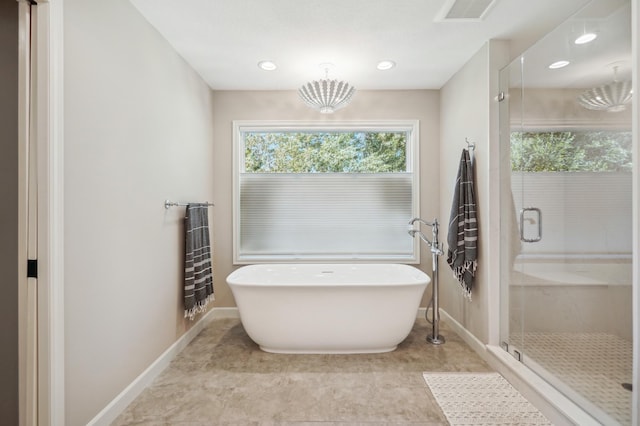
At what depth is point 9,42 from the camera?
1.48 m

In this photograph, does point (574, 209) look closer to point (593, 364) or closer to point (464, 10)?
point (593, 364)

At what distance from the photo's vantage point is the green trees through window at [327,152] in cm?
370

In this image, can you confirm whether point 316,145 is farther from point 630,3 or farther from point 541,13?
point 630,3

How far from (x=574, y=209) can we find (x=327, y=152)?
238cm

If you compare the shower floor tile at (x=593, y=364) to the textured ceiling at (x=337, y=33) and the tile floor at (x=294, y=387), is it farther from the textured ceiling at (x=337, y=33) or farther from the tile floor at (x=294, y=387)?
the textured ceiling at (x=337, y=33)

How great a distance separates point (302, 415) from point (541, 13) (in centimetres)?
290

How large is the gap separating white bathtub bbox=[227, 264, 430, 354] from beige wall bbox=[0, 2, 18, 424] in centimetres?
129

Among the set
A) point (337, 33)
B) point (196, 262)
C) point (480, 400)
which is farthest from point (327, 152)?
point (480, 400)

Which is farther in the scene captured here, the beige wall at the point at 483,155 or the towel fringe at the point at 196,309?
the towel fringe at the point at 196,309

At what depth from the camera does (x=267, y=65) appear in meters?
2.93

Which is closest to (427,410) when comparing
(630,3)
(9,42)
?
(630,3)

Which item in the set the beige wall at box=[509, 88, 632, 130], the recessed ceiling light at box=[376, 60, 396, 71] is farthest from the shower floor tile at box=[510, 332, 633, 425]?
the recessed ceiling light at box=[376, 60, 396, 71]

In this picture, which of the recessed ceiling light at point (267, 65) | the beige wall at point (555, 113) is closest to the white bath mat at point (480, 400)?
the beige wall at point (555, 113)

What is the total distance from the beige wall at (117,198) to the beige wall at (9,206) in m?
0.21
